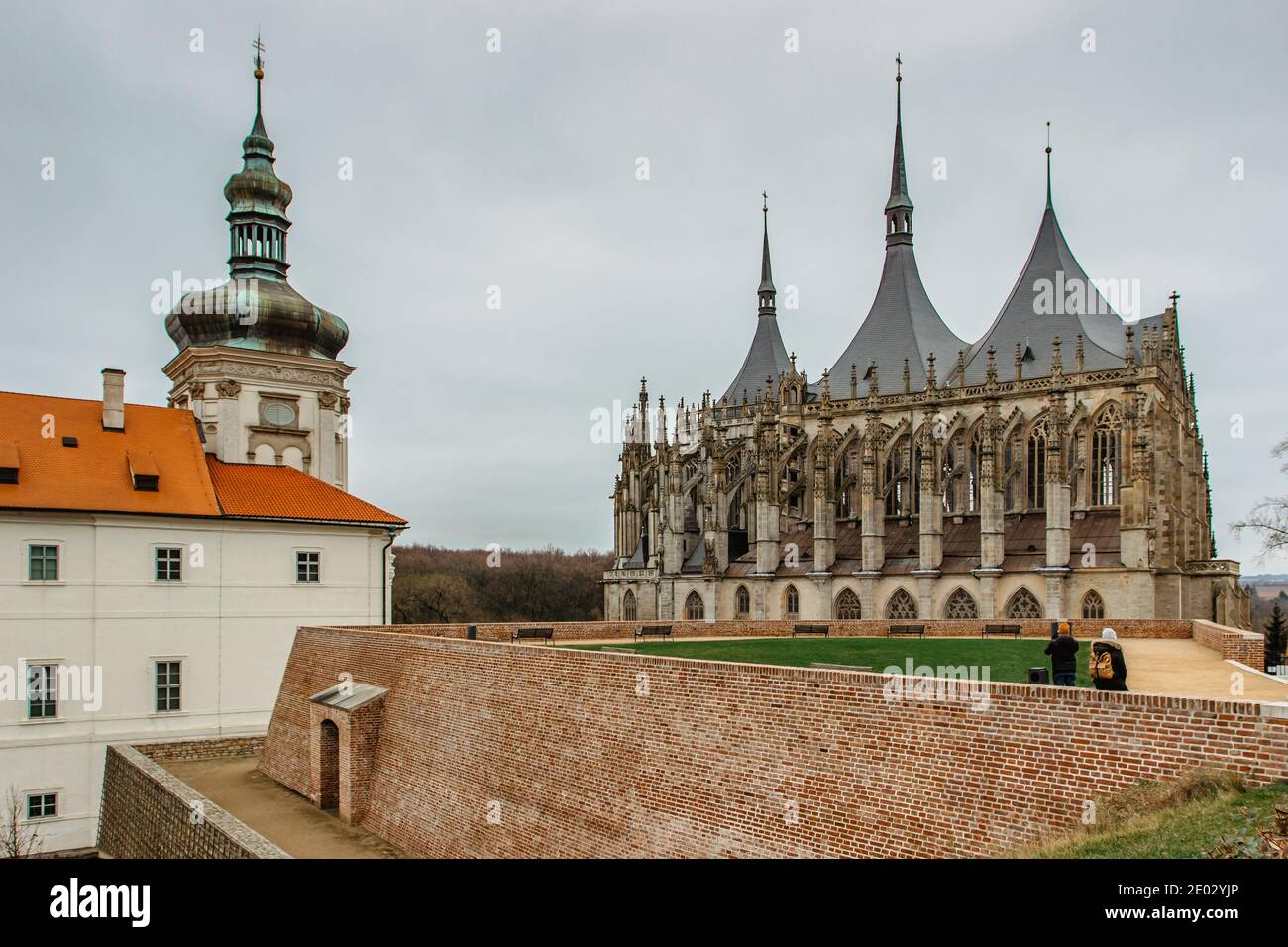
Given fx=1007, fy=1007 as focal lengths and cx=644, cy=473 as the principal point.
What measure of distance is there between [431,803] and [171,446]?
58.3 feet

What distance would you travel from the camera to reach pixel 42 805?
24312mm

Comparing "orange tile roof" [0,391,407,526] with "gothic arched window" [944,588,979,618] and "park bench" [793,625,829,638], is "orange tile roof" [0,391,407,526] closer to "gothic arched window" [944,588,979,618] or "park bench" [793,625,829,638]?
"park bench" [793,625,829,638]

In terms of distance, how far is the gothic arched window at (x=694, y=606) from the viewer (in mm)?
50166

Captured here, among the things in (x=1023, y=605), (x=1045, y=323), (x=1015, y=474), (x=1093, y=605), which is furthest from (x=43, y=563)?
(x=1045, y=323)

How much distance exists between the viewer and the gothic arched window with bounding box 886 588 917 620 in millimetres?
42281

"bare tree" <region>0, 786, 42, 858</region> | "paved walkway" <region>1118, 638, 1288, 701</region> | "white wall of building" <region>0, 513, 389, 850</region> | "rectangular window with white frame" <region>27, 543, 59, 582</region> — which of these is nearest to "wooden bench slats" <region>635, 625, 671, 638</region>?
"white wall of building" <region>0, 513, 389, 850</region>

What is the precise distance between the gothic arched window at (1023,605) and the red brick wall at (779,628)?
946 cm

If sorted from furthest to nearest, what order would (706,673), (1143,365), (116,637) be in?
(1143,365)
(116,637)
(706,673)

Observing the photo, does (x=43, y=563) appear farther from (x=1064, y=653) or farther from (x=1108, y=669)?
(x=1108, y=669)

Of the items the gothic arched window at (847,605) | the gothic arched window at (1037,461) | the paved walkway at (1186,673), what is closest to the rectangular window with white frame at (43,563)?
the paved walkway at (1186,673)

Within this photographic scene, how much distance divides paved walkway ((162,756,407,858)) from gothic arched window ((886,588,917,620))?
26.7 metres

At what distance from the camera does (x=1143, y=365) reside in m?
41.2
